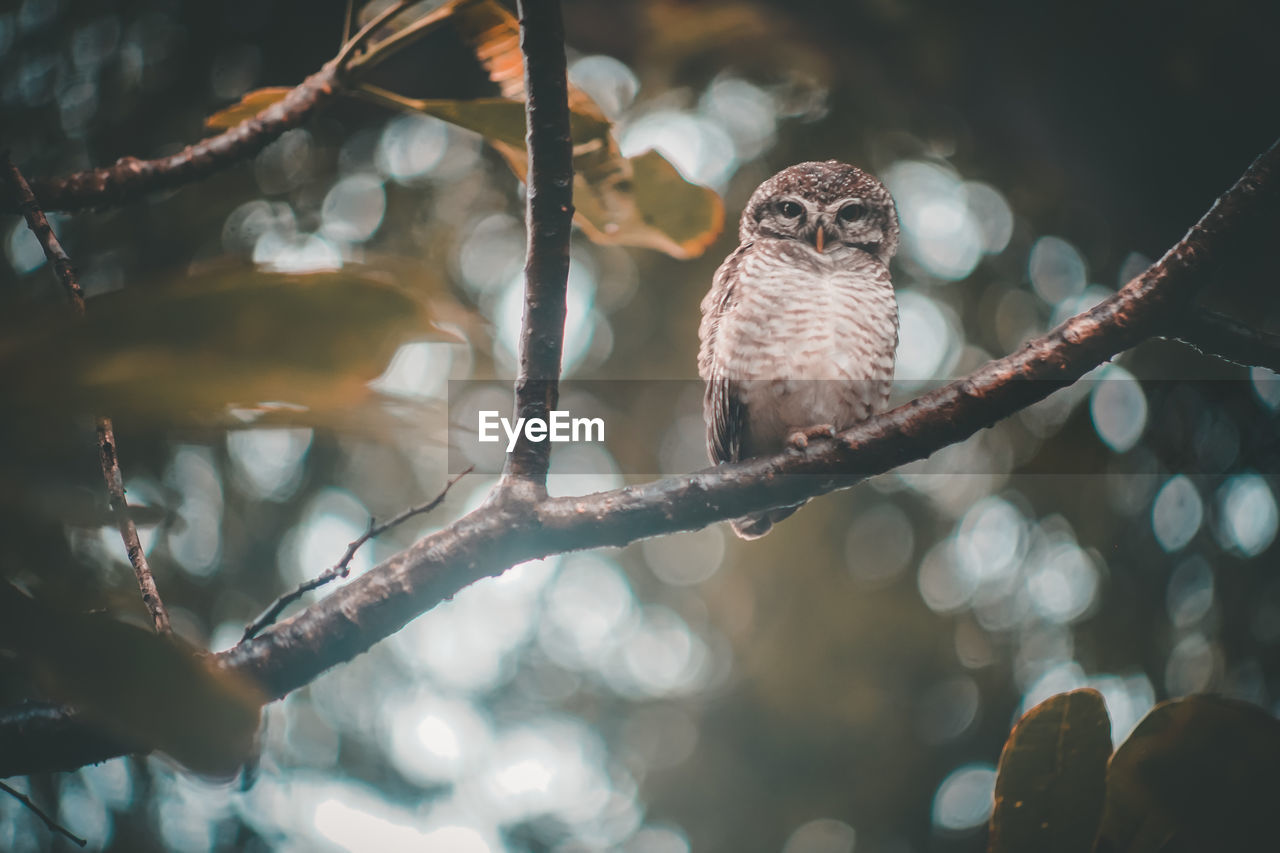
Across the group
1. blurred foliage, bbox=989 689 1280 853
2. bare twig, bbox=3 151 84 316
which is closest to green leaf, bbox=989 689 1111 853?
blurred foliage, bbox=989 689 1280 853

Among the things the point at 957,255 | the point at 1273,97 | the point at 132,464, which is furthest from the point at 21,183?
the point at 957,255

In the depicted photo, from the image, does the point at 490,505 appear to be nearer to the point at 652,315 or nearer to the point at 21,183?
the point at 21,183

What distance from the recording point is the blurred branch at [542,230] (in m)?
0.69

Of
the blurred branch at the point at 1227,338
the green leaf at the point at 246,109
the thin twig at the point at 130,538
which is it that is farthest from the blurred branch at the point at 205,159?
the blurred branch at the point at 1227,338

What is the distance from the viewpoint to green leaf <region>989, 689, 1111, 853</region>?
24.7 inches

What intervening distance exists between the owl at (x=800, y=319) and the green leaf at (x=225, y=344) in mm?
963

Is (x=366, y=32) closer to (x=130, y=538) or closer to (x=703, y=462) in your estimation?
(x=130, y=538)

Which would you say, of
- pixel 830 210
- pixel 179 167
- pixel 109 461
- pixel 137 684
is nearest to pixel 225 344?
pixel 137 684

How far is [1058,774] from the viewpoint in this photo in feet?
2.08

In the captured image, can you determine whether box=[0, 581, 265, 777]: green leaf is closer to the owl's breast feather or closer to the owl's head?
the owl's breast feather

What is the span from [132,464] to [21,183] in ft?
1.62

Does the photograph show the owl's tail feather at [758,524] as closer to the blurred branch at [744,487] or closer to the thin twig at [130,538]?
the blurred branch at [744,487]

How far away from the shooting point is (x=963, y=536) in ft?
7.74

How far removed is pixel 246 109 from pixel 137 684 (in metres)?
0.98
